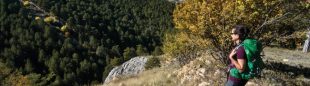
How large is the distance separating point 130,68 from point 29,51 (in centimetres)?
8935

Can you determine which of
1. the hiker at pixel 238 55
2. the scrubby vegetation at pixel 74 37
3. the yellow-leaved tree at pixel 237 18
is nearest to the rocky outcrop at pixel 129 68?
the yellow-leaved tree at pixel 237 18

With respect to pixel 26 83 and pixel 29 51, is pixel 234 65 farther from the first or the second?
pixel 29 51

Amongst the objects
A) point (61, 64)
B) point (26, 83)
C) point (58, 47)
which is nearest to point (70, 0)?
point (58, 47)

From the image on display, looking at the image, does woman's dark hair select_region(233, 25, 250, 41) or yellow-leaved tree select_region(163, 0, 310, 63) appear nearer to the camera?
woman's dark hair select_region(233, 25, 250, 41)

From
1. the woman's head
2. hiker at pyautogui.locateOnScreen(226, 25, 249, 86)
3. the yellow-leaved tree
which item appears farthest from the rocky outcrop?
the woman's head

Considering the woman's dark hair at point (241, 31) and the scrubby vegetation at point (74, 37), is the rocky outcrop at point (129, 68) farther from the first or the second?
the scrubby vegetation at point (74, 37)

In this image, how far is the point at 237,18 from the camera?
17.5 metres

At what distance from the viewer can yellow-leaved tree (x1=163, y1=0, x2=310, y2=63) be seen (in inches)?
687

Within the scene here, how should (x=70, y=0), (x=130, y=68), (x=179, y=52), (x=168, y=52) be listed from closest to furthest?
1. (x=179, y=52)
2. (x=168, y=52)
3. (x=130, y=68)
4. (x=70, y=0)

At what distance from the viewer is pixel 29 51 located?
136 m

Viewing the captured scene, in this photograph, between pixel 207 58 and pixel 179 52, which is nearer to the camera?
pixel 207 58

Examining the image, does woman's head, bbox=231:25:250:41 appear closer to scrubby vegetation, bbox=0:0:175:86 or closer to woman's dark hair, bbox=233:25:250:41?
woman's dark hair, bbox=233:25:250:41

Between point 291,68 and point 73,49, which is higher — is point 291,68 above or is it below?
above

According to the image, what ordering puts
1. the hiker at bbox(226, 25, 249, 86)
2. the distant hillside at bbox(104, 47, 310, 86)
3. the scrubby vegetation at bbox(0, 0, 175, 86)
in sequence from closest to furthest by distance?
1. the hiker at bbox(226, 25, 249, 86)
2. the distant hillside at bbox(104, 47, 310, 86)
3. the scrubby vegetation at bbox(0, 0, 175, 86)
